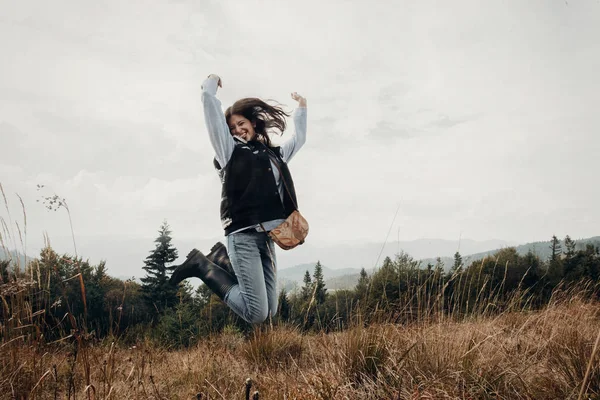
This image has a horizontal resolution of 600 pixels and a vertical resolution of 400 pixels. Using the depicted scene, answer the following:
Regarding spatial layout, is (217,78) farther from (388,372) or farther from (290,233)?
(388,372)

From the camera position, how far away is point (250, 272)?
10.7ft

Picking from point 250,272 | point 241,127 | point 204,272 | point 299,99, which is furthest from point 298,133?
point 204,272

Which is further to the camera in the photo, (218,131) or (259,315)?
(259,315)

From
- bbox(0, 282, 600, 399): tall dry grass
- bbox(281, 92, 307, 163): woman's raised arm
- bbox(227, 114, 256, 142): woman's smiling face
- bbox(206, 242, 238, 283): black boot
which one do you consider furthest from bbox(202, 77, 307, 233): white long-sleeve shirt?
bbox(0, 282, 600, 399): tall dry grass

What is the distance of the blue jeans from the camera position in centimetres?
323

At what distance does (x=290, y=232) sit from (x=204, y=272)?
1134 mm

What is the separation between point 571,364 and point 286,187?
8.27ft

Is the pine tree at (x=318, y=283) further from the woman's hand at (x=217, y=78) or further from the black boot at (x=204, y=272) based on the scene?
the woman's hand at (x=217, y=78)

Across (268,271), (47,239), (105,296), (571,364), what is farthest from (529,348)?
(105,296)

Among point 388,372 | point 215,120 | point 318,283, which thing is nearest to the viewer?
point 388,372

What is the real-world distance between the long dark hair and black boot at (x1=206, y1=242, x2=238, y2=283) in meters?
1.27

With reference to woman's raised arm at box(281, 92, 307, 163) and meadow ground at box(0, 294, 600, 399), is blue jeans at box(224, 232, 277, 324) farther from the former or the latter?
woman's raised arm at box(281, 92, 307, 163)

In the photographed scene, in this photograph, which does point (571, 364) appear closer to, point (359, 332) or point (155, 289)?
point (359, 332)

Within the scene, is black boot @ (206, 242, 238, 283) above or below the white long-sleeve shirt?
below
